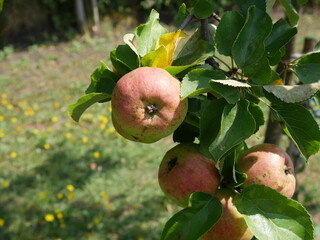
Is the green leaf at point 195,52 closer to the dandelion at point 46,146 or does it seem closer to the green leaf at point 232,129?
the green leaf at point 232,129

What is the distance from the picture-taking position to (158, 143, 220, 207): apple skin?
0.91 metres

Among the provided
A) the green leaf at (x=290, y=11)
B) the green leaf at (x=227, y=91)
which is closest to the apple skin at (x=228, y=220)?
the green leaf at (x=227, y=91)

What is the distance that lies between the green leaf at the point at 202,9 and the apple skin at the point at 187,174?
0.29m

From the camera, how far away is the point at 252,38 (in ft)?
2.77

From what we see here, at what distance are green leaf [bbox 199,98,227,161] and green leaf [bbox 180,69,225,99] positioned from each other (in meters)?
0.05

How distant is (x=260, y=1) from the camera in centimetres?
89

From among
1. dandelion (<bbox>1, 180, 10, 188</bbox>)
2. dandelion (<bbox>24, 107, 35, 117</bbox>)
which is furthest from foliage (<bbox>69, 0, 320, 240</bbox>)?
dandelion (<bbox>24, 107, 35, 117</bbox>)

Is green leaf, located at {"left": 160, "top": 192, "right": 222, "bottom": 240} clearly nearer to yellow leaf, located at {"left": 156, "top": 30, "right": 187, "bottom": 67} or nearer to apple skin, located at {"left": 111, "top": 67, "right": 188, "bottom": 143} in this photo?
apple skin, located at {"left": 111, "top": 67, "right": 188, "bottom": 143}

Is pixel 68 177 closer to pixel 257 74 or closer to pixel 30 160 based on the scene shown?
pixel 30 160

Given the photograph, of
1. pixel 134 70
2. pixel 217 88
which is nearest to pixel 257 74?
pixel 217 88

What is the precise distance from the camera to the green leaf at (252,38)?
836 mm

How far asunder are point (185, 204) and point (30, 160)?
268 centimetres

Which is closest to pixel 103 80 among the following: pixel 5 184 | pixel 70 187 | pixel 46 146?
pixel 70 187

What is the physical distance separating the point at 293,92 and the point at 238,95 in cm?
12
